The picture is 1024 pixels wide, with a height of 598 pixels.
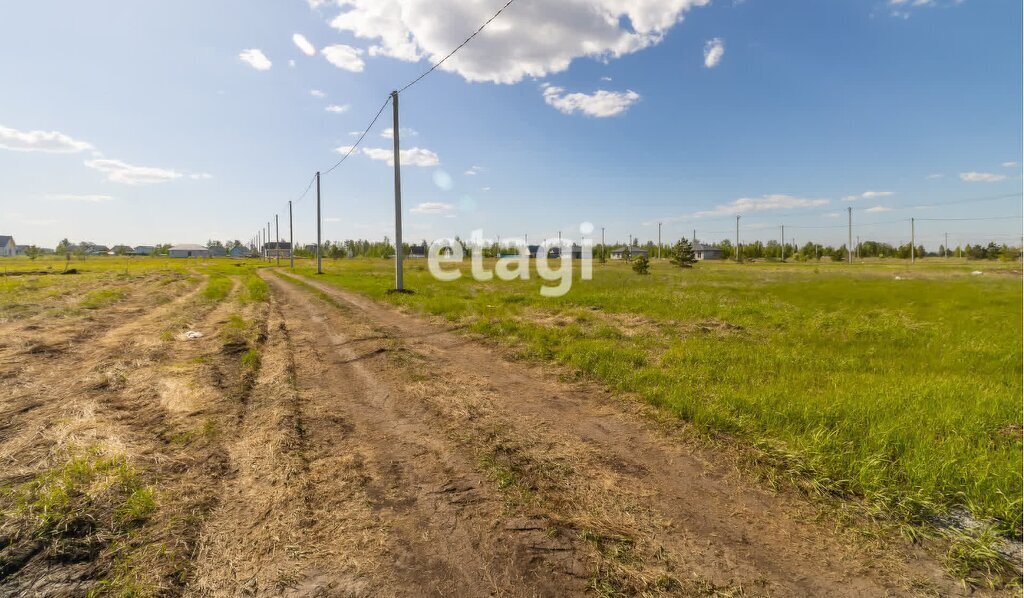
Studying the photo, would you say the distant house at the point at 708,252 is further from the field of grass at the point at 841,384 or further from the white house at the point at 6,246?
the white house at the point at 6,246

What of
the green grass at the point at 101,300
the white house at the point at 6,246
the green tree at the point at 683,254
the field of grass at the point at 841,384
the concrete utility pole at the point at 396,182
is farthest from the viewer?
the white house at the point at 6,246

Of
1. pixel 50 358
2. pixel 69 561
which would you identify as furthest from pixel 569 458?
pixel 50 358

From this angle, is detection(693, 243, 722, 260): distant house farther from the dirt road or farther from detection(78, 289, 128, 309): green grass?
the dirt road

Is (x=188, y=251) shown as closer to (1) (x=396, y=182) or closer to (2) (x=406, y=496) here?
(1) (x=396, y=182)

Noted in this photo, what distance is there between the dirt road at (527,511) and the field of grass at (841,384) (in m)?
0.80

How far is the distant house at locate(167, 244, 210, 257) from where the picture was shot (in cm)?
14775

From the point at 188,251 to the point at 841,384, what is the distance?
632 ft

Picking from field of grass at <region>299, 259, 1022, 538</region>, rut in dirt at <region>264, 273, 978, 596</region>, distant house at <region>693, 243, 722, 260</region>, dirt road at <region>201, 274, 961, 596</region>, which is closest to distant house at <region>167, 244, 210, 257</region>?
distant house at <region>693, 243, 722, 260</region>

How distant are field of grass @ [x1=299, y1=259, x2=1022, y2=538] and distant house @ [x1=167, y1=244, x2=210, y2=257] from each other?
587ft

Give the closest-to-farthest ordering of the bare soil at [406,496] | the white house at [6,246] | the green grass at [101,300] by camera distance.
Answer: the bare soil at [406,496] → the green grass at [101,300] → the white house at [6,246]

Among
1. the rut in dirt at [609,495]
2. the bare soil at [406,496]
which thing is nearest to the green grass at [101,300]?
the bare soil at [406,496]

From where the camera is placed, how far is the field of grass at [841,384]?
3.53 metres

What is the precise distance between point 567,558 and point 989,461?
14.2 feet

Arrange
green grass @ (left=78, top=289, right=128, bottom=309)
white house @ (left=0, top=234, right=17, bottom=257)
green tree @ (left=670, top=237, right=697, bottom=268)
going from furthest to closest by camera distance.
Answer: white house @ (left=0, top=234, right=17, bottom=257) → green tree @ (left=670, top=237, right=697, bottom=268) → green grass @ (left=78, top=289, right=128, bottom=309)
